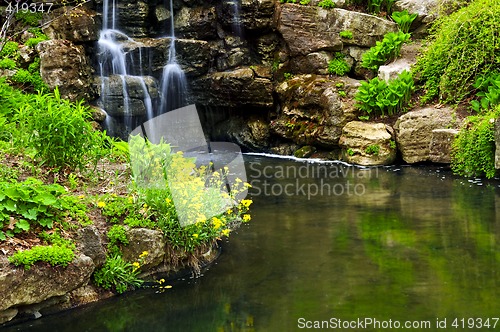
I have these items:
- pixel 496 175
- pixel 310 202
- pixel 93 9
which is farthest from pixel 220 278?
pixel 93 9

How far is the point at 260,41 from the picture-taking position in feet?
53.9

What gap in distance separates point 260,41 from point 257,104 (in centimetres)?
203

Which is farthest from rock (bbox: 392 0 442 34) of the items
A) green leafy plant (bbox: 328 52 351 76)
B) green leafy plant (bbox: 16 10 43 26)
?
green leafy plant (bbox: 16 10 43 26)

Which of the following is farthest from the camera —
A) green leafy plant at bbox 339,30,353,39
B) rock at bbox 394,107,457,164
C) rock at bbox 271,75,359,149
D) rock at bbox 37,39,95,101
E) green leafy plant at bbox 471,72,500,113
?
green leafy plant at bbox 339,30,353,39

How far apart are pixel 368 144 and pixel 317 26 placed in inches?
176

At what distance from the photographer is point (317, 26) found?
15.7m

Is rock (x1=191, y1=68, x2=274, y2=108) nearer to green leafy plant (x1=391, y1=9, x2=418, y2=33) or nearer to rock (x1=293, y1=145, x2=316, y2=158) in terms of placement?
rock (x1=293, y1=145, x2=316, y2=158)

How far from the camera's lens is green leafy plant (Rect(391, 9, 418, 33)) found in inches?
615

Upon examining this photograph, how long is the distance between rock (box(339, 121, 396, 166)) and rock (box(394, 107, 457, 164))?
304mm

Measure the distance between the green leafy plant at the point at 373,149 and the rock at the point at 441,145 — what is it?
1.20 metres

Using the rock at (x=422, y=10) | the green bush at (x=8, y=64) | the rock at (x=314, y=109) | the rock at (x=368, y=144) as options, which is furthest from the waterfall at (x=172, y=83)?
the rock at (x=422, y=10)

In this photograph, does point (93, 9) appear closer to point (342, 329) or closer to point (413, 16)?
point (413, 16)

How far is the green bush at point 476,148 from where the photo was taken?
10.9 m

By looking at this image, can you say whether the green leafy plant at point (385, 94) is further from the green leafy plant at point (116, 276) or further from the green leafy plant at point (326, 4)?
the green leafy plant at point (116, 276)
